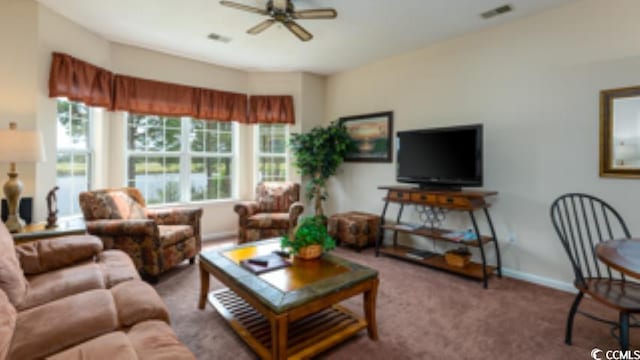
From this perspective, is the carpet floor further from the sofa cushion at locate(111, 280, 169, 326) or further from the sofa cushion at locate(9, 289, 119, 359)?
the sofa cushion at locate(9, 289, 119, 359)

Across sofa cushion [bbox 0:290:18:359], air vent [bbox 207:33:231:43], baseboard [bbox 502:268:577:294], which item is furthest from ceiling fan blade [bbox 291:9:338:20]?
baseboard [bbox 502:268:577:294]

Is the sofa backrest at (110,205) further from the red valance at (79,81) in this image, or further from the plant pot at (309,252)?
the plant pot at (309,252)

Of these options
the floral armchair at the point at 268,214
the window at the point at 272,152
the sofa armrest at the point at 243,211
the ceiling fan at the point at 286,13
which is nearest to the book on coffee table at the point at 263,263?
the floral armchair at the point at 268,214

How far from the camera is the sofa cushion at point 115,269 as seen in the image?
6.24ft

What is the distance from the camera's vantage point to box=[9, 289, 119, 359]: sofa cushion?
1.22m

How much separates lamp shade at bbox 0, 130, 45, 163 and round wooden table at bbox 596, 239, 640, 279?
3.69 m

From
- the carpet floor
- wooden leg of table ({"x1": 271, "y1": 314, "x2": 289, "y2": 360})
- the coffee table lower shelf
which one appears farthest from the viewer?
the carpet floor

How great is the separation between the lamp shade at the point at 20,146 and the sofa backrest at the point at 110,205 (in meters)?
0.63

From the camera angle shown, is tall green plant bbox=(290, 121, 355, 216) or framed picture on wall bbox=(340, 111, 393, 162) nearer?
framed picture on wall bbox=(340, 111, 393, 162)

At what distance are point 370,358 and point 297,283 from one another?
619 mm

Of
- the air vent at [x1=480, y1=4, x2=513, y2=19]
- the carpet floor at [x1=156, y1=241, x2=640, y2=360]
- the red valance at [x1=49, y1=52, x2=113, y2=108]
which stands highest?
the air vent at [x1=480, y1=4, x2=513, y2=19]

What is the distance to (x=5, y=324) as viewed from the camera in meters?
1.24

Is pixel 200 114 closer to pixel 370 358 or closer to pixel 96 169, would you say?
pixel 96 169

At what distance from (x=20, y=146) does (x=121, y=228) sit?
3.12 feet
